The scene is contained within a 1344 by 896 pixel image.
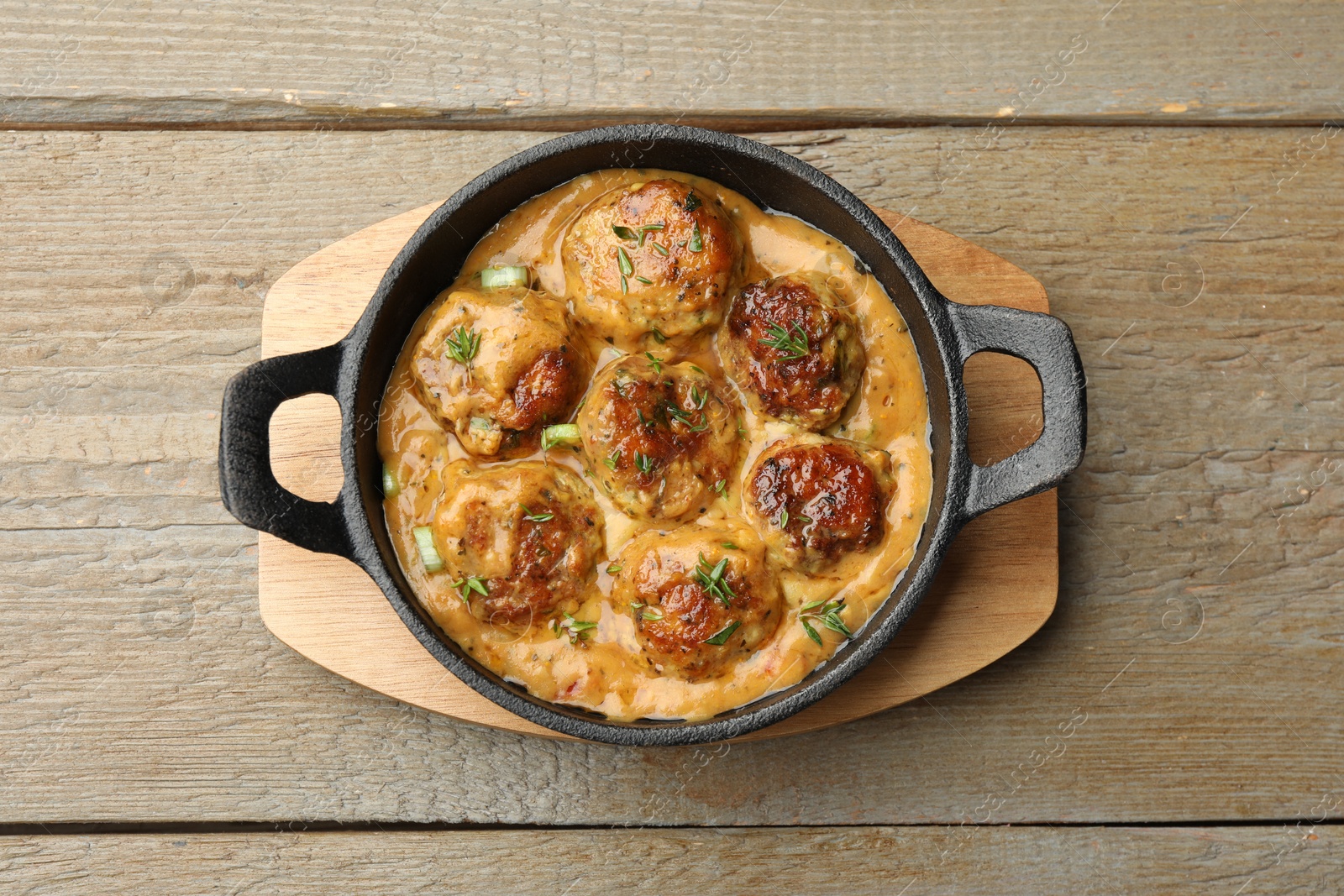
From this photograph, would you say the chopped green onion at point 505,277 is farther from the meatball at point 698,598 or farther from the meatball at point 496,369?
the meatball at point 698,598

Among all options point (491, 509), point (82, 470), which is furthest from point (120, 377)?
point (491, 509)

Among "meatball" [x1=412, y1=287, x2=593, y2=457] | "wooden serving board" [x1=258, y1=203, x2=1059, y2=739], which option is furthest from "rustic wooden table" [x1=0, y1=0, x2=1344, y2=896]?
"meatball" [x1=412, y1=287, x2=593, y2=457]

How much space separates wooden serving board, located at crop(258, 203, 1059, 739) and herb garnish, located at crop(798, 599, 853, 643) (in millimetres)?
418

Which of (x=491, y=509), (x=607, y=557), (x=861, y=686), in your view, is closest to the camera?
(x=491, y=509)

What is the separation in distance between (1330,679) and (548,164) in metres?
2.97

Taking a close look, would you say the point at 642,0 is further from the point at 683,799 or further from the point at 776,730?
the point at 683,799

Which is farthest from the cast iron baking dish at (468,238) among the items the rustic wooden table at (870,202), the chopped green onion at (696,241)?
the rustic wooden table at (870,202)

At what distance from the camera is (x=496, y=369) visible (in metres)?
2.31

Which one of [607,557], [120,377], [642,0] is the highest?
[642,0]

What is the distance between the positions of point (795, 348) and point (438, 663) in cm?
140

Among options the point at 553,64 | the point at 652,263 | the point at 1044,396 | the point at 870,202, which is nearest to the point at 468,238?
the point at 652,263

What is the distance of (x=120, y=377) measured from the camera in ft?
9.86

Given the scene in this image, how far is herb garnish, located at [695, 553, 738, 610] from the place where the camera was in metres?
2.24

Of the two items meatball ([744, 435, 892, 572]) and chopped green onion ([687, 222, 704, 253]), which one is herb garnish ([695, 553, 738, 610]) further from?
chopped green onion ([687, 222, 704, 253])
